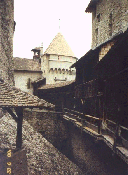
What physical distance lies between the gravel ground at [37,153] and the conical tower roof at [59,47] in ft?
69.2

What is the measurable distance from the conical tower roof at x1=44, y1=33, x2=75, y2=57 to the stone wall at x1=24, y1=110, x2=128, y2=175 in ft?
52.1

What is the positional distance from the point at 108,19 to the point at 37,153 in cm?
1119

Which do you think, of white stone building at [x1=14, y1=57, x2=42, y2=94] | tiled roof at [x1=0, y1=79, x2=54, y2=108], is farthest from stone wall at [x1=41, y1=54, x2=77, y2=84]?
tiled roof at [x1=0, y1=79, x2=54, y2=108]

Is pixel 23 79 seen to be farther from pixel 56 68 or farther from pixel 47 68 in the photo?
pixel 56 68

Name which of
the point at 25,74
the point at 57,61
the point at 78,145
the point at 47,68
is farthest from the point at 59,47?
the point at 78,145

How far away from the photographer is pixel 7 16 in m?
13.6

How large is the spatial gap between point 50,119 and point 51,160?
7.70m

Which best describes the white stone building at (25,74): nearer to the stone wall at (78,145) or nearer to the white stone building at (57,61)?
the white stone building at (57,61)

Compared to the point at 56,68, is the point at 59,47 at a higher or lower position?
higher

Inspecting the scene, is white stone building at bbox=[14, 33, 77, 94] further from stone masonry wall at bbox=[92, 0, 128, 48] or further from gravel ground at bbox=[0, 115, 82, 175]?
gravel ground at bbox=[0, 115, 82, 175]

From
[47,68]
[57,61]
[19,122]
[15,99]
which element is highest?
[57,61]

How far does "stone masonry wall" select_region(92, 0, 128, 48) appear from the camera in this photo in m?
12.9

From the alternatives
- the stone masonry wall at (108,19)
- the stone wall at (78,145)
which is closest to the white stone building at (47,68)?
the stone wall at (78,145)

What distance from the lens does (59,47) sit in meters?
32.8
